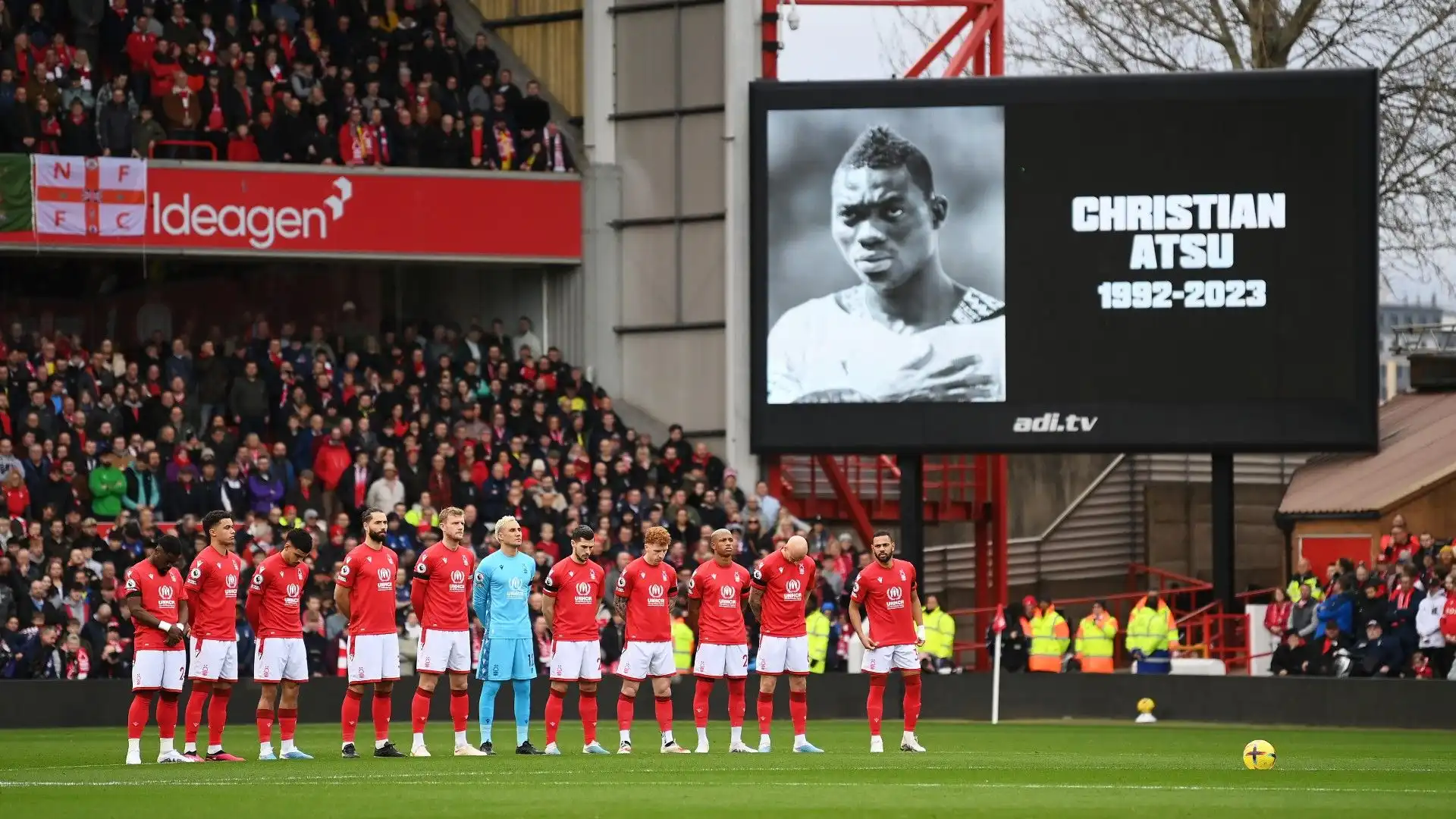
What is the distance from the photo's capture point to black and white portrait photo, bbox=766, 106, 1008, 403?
33969mm

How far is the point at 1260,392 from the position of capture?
33.0 m

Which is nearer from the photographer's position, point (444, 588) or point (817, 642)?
point (444, 588)

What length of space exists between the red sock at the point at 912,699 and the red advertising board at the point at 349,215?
670 inches

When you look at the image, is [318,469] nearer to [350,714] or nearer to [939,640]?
[939,640]

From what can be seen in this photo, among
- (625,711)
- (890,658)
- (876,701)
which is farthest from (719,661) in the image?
(890,658)

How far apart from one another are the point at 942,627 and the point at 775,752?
1137cm

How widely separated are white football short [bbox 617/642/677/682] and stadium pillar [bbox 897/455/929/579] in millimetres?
13003

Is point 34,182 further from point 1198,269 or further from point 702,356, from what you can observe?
point 1198,269

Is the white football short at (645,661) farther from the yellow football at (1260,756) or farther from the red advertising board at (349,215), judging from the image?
the red advertising board at (349,215)

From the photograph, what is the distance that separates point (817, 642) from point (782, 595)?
9725 mm

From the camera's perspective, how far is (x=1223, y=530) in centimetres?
3450

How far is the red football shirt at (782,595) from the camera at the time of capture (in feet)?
74.0

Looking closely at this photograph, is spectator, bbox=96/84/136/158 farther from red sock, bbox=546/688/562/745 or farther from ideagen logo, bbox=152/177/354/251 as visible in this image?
red sock, bbox=546/688/562/745

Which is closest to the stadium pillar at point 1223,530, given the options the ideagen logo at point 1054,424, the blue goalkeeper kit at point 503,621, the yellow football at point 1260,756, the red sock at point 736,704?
the ideagen logo at point 1054,424
